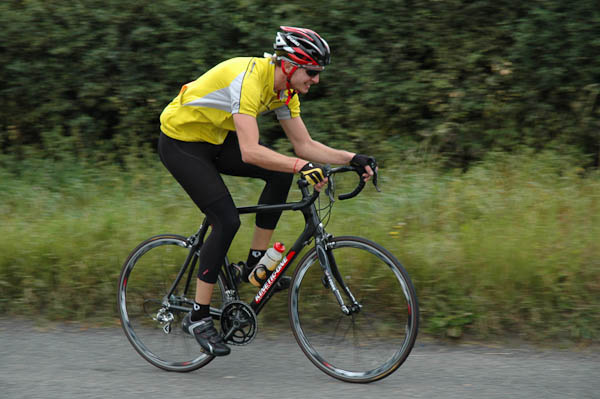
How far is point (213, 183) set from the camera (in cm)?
428

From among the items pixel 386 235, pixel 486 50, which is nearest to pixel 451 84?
pixel 486 50

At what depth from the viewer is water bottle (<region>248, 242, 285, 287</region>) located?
4.43 meters

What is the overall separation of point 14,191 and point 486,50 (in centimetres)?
563

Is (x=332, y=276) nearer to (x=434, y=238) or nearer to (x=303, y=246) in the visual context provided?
(x=303, y=246)

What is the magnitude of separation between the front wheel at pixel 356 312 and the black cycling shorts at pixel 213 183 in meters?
0.49

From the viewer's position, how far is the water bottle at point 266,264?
174 inches

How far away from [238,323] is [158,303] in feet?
2.42

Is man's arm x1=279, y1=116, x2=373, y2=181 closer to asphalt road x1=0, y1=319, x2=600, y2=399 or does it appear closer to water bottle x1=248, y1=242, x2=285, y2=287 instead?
water bottle x1=248, y1=242, x2=285, y2=287

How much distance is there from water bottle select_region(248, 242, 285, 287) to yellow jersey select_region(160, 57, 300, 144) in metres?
0.76

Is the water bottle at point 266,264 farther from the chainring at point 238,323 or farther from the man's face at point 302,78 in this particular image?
the man's face at point 302,78

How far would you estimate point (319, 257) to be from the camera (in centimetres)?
424

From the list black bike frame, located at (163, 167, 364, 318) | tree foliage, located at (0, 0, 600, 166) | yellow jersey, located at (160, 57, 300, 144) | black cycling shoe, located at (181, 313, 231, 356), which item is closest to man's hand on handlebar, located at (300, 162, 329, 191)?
black bike frame, located at (163, 167, 364, 318)

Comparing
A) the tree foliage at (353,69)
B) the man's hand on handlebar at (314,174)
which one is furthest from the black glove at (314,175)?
the tree foliage at (353,69)

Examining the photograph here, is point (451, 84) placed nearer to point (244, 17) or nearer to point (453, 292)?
point (244, 17)
